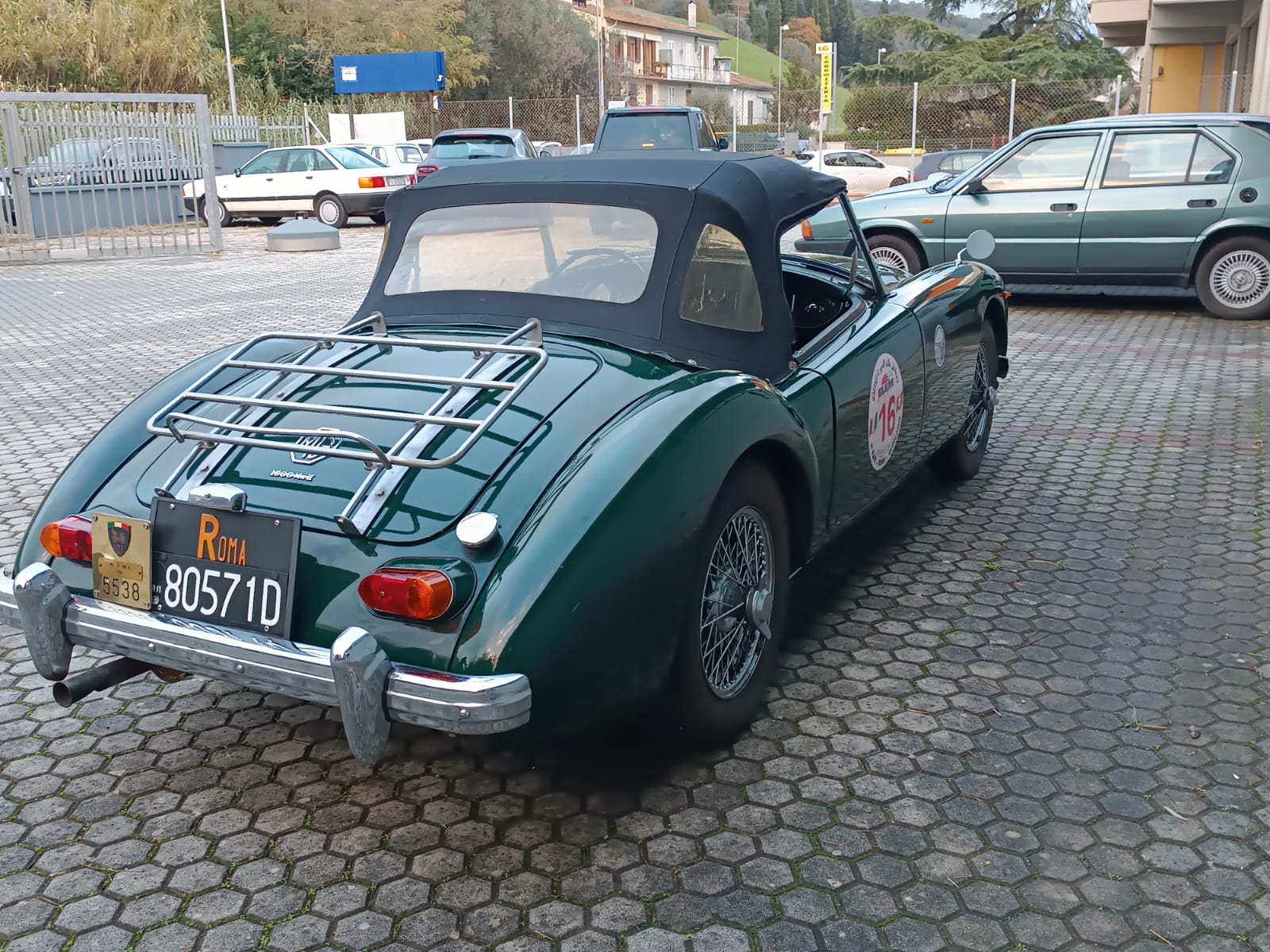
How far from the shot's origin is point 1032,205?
34.6 ft

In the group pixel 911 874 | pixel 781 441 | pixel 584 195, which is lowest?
pixel 911 874

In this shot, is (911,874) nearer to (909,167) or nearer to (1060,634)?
(1060,634)

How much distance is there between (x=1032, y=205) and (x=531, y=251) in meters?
7.95

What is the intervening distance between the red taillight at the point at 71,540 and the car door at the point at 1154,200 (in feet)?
30.8

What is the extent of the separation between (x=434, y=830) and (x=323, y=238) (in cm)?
1619

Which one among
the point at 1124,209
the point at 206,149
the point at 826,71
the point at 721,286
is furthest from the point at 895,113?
the point at 721,286

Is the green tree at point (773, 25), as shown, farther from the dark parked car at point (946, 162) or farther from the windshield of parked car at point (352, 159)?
the windshield of parked car at point (352, 159)

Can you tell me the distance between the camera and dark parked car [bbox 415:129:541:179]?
66.5 ft

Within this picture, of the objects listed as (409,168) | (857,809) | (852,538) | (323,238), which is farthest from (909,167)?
(857,809)

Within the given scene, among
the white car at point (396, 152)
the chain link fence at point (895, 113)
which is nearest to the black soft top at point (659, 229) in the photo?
the white car at point (396, 152)

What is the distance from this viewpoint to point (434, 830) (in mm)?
2930

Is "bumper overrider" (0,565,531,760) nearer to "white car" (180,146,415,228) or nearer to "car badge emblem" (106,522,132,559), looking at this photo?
"car badge emblem" (106,522,132,559)

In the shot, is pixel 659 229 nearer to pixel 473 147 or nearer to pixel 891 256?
pixel 891 256

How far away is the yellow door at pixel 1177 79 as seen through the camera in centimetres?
2797
